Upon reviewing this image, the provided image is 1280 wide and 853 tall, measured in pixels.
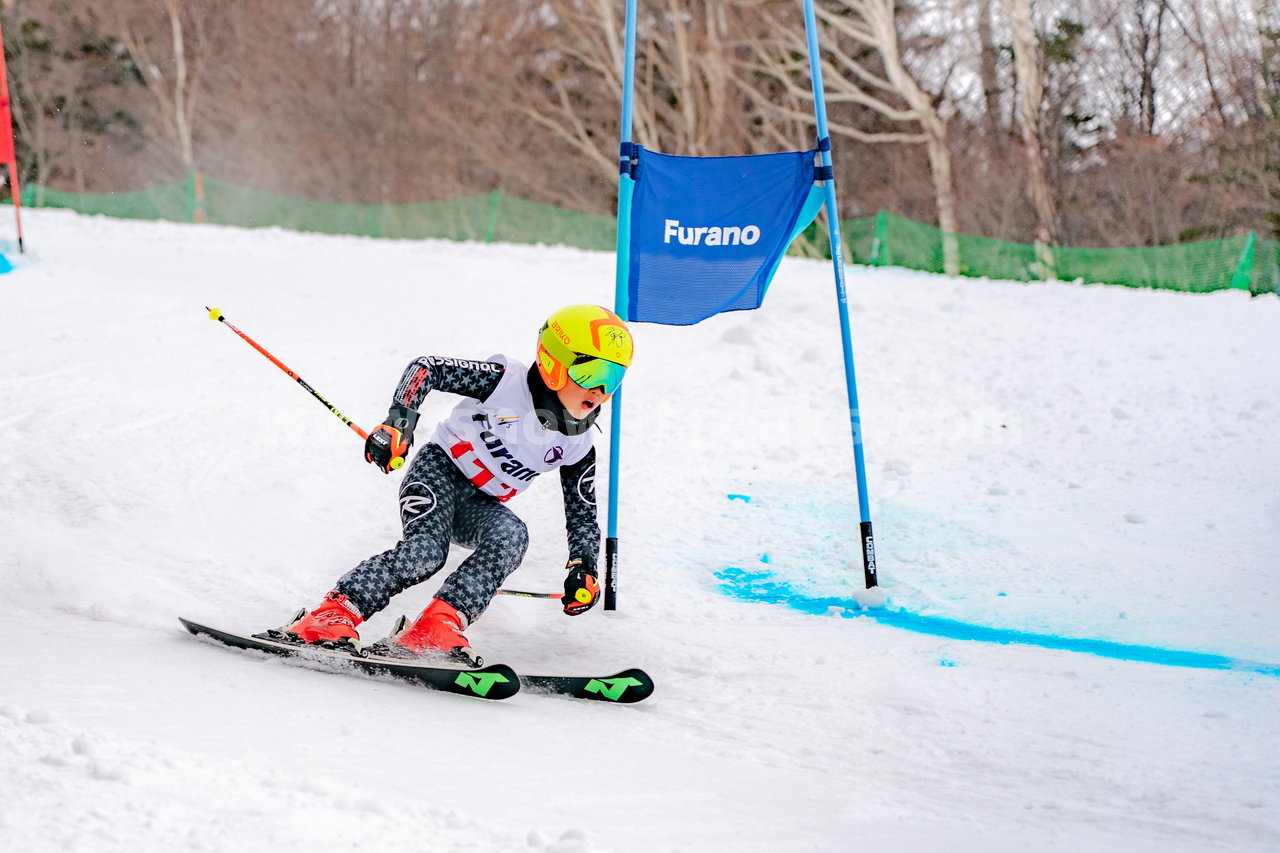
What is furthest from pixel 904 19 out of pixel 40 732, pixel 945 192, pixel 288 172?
pixel 40 732

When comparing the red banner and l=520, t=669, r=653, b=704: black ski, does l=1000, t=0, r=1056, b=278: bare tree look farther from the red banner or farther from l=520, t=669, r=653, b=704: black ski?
l=520, t=669, r=653, b=704: black ski

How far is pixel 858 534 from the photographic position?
18.8ft

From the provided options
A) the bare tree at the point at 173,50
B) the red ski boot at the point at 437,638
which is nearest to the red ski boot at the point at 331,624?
the red ski boot at the point at 437,638

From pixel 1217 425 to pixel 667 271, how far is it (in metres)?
4.40

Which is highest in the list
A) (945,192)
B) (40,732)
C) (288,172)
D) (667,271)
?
(288,172)

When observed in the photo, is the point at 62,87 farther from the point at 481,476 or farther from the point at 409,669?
the point at 409,669

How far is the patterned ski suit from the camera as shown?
3.88 m

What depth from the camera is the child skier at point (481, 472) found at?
3.73m

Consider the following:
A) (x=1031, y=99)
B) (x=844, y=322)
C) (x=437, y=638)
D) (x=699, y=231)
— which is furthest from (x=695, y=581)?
(x=1031, y=99)

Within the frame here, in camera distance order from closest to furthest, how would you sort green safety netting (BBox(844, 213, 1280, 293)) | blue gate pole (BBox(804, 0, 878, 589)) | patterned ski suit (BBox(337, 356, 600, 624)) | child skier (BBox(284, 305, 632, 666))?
child skier (BBox(284, 305, 632, 666)) < patterned ski suit (BBox(337, 356, 600, 624)) < blue gate pole (BBox(804, 0, 878, 589)) < green safety netting (BBox(844, 213, 1280, 293))

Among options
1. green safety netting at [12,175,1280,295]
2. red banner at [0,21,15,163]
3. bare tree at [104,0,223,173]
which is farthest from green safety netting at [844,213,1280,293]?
bare tree at [104,0,223,173]

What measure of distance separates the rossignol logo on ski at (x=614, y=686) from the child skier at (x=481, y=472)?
42 centimetres

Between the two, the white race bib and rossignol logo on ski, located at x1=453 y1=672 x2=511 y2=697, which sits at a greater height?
the white race bib

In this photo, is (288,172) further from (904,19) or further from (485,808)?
(485,808)
